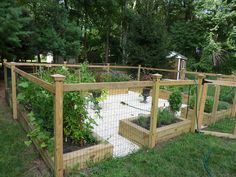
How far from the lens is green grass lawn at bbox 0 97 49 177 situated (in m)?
2.42

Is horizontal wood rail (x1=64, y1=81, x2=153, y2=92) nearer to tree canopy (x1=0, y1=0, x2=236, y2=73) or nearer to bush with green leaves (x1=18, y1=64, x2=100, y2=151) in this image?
bush with green leaves (x1=18, y1=64, x2=100, y2=151)

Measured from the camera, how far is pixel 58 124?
6.94 ft

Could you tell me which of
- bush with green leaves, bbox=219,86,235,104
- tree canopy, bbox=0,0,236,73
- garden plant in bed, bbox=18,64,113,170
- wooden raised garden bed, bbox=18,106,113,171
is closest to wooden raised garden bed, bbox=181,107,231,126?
bush with green leaves, bbox=219,86,235,104

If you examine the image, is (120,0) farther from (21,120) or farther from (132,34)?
(21,120)

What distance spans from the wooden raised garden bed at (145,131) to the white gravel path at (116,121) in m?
0.11

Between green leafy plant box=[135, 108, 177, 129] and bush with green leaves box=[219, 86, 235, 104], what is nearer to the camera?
green leafy plant box=[135, 108, 177, 129]

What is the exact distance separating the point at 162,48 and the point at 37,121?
964cm

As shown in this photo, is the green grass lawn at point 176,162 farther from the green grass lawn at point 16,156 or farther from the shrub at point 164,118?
the green grass lawn at point 16,156

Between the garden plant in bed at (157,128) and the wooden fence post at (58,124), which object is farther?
the garden plant in bed at (157,128)

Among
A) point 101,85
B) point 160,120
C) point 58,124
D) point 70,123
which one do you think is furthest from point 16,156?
point 160,120

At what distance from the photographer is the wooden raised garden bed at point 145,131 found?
127 inches

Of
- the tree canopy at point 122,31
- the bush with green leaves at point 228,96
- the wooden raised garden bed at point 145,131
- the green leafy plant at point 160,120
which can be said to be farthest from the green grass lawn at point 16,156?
the bush with green leaves at point 228,96

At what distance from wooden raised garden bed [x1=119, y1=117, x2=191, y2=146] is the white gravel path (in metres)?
0.11

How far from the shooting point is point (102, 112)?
4859mm
